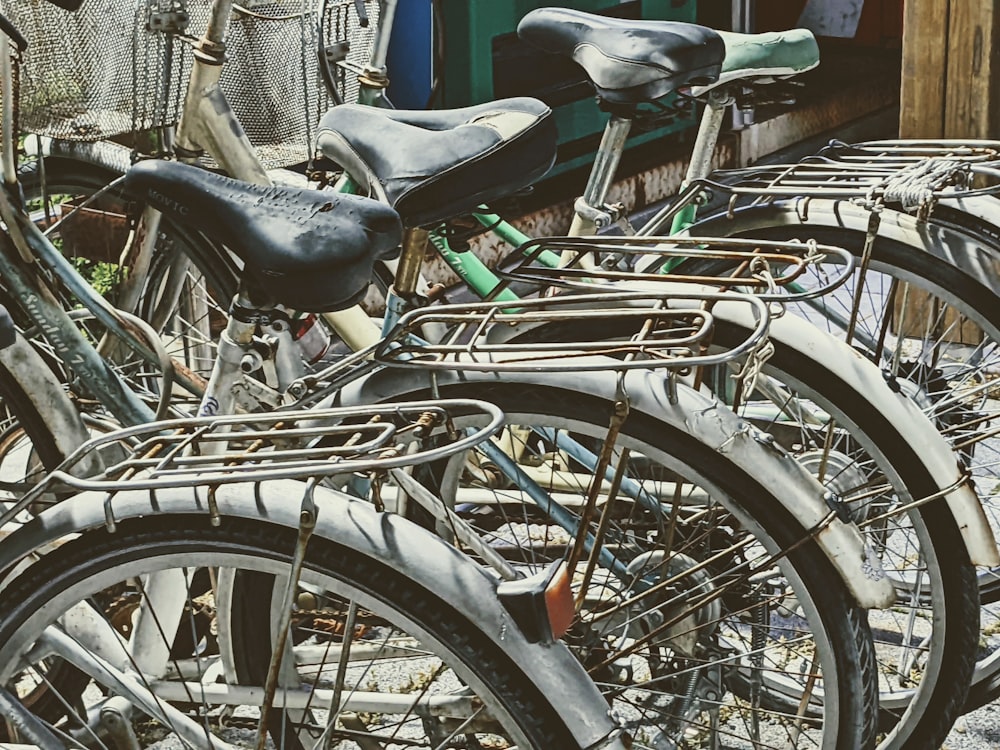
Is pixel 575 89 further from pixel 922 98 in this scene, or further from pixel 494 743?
pixel 494 743

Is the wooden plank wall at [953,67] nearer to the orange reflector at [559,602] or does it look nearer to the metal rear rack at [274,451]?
the metal rear rack at [274,451]

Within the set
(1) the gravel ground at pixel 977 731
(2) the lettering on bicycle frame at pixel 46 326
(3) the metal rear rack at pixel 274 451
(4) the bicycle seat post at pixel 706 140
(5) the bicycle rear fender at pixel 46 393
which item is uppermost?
(4) the bicycle seat post at pixel 706 140

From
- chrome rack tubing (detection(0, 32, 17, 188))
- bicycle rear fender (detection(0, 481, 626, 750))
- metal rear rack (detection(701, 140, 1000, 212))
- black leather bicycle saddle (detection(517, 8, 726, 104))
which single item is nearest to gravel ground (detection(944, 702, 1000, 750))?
metal rear rack (detection(701, 140, 1000, 212))

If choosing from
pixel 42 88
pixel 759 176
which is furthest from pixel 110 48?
pixel 759 176

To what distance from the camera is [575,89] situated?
265 inches

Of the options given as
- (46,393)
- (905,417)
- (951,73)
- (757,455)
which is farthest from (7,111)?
(951,73)

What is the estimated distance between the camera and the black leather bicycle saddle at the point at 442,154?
2531mm

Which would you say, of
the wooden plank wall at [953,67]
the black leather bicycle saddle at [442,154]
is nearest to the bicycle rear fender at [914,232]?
the black leather bicycle saddle at [442,154]

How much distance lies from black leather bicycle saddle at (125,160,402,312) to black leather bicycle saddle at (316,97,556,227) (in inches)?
8.6

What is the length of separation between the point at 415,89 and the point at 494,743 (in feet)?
10.8

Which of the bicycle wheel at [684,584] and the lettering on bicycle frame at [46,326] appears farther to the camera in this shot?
the lettering on bicycle frame at [46,326]

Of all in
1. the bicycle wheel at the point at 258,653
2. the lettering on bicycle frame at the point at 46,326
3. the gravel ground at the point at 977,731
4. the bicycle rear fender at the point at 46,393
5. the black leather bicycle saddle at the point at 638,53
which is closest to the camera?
the bicycle wheel at the point at 258,653

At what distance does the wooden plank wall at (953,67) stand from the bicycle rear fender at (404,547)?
3.92 meters

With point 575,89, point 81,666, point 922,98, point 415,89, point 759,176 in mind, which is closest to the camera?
point 81,666
